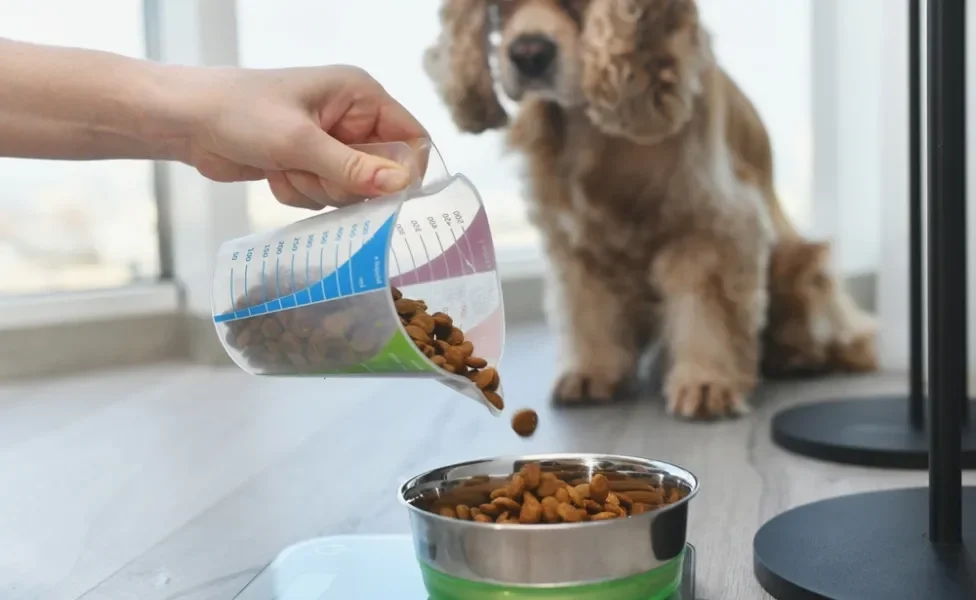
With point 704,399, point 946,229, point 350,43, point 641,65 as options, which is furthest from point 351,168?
point 350,43

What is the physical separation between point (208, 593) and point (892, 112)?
62.3 inches

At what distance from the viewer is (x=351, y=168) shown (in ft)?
3.02

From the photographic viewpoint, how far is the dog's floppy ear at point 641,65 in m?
1.59

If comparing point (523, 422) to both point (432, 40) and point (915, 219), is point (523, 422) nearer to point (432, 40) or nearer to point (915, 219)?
point (915, 219)

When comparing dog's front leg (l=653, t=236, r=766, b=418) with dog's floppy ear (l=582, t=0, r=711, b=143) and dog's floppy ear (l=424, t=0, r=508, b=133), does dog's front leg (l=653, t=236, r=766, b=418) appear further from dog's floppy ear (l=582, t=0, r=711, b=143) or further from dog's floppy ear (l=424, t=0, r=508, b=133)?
dog's floppy ear (l=424, t=0, r=508, b=133)

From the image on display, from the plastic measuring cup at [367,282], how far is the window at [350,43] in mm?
1311

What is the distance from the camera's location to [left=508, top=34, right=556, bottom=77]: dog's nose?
157 cm

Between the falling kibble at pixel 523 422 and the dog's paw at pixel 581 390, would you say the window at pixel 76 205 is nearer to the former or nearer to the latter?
the dog's paw at pixel 581 390

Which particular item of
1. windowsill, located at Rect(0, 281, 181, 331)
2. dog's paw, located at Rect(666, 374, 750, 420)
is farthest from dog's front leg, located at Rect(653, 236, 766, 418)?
windowsill, located at Rect(0, 281, 181, 331)

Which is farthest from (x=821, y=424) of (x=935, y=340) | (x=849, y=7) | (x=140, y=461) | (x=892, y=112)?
(x=849, y=7)

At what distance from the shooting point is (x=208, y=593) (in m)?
1.02

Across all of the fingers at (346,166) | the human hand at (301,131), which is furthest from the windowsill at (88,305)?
the fingers at (346,166)

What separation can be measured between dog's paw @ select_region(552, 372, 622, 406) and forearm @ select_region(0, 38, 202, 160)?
35.1 inches

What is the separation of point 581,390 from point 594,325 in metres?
0.13
